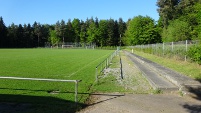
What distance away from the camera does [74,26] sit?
151250 millimetres

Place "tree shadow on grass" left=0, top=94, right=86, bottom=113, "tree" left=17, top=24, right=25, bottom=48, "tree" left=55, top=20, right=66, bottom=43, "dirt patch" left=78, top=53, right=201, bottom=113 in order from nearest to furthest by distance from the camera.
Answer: "tree shadow on grass" left=0, top=94, right=86, bottom=113 → "dirt patch" left=78, top=53, right=201, bottom=113 → "tree" left=17, top=24, right=25, bottom=48 → "tree" left=55, top=20, right=66, bottom=43

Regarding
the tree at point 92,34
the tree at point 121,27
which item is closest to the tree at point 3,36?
the tree at point 92,34

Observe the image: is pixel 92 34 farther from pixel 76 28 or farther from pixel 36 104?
pixel 36 104

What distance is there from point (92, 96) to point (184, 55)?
14369mm

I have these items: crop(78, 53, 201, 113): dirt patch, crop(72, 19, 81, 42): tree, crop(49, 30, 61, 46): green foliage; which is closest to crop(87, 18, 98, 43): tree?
crop(72, 19, 81, 42): tree

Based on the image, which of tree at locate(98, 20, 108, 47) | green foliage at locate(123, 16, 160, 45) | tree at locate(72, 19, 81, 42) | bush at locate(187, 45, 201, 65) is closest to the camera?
bush at locate(187, 45, 201, 65)

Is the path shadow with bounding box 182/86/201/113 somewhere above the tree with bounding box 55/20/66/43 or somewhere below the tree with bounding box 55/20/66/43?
below

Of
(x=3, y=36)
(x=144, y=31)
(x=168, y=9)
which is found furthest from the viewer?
(x=3, y=36)

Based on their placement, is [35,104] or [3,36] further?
[3,36]

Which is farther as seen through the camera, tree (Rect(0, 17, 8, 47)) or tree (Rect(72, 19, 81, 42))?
tree (Rect(72, 19, 81, 42))

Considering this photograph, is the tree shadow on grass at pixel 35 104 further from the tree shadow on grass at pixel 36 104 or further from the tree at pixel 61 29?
the tree at pixel 61 29

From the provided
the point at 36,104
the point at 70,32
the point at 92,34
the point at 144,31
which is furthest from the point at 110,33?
the point at 36,104

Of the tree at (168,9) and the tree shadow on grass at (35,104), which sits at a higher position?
the tree at (168,9)

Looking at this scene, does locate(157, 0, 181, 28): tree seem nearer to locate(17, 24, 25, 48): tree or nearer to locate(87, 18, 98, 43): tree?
locate(87, 18, 98, 43): tree
